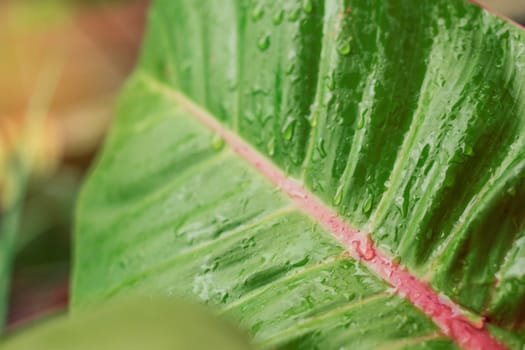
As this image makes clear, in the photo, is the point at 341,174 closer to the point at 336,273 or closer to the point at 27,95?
the point at 336,273

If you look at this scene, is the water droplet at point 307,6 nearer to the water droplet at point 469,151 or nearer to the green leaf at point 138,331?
the water droplet at point 469,151

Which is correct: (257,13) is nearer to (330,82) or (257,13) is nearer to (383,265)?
(330,82)

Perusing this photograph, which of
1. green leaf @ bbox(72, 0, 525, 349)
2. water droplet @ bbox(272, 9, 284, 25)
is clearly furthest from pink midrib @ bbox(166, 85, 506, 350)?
water droplet @ bbox(272, 9, 284, 25)

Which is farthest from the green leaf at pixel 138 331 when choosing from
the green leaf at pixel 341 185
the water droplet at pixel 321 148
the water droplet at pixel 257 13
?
the water droplet at pixel 257 13

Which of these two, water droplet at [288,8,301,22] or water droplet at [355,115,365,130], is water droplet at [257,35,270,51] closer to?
water droplet at [288,8,301,22]

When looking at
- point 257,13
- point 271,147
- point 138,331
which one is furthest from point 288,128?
point 138,331
